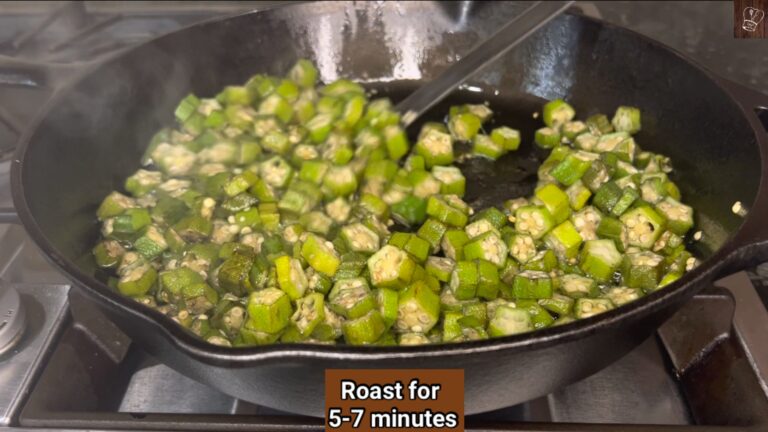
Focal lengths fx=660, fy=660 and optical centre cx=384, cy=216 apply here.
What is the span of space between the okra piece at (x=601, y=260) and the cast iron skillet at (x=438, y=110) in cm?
30

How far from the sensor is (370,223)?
2.12 metres

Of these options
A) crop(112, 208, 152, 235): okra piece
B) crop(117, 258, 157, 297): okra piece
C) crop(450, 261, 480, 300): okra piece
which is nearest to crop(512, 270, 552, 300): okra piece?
crop(450, 261, 480, 300): okra piece

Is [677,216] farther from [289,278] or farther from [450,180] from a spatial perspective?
[289,278]

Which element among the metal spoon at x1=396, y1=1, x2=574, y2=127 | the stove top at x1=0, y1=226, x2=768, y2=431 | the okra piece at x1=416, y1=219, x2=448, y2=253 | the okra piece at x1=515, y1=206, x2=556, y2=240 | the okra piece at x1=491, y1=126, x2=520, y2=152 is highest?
the metal spoon at x1=396, y1=1, x2=574, y2=127

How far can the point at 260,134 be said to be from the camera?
252 centimetres

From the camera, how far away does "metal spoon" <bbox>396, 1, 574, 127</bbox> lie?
2373 mm

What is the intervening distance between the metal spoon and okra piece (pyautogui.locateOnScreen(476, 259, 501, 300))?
78 cm

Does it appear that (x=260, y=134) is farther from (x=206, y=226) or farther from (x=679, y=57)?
(x=679, y=57)

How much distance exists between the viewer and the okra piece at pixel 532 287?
6.12ft

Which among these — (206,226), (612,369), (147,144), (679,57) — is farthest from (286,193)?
(679,57)

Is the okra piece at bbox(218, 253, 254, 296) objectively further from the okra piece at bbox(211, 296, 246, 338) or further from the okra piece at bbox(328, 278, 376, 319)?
the okra piece at bbox(328, 278, 376, 319)

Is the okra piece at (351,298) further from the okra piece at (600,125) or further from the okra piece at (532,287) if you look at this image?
the okra piece at (600,125)

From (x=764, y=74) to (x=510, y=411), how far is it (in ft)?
6.85

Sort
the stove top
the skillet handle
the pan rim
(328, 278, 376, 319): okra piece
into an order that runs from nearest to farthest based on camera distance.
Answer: the pan rim < the skillet handle < the stove top < (328, 278, 376, 319): okra piece
